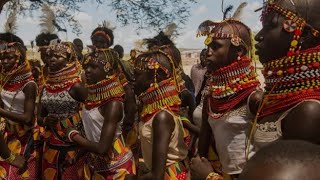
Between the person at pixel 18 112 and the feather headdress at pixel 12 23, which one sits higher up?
the feather headdress at pixel 12 23

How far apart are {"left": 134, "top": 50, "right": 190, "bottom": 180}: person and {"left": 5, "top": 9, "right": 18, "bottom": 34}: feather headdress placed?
4.32 m

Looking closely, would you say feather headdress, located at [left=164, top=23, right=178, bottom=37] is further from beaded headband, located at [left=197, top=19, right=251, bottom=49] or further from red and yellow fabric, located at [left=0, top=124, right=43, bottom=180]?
beaded headband, located at [left=197, top=19, right=251, bottom=49]

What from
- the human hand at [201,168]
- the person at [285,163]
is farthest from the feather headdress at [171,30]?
the person at [285,163]

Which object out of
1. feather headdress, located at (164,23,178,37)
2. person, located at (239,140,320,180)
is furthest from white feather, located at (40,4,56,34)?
person, located at (239,140,320,180)

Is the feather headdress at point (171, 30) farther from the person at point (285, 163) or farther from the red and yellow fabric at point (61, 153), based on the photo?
the person at point (285, 163)

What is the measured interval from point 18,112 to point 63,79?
89 cm

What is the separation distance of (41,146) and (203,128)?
2886 mm

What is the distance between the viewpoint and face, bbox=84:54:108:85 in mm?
4773

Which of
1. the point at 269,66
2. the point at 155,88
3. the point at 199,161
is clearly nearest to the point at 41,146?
the point at 155,88

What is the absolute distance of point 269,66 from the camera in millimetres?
2641

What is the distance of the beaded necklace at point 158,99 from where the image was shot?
164 inches

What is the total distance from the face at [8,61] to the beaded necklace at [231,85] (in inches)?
135

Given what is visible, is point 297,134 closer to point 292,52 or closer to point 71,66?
point 292,52

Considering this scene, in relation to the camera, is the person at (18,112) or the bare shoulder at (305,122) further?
the person at (18,112)
